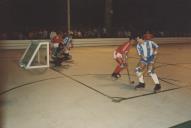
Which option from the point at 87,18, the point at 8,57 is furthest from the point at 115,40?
the point at 87,18

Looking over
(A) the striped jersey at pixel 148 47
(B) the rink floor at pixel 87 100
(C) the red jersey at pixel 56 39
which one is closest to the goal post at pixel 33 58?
(C) the red jersey at pixel 56 39

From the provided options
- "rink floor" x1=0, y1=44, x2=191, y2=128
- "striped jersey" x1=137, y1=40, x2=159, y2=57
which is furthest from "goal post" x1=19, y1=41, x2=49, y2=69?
"striped jersey" x1=137, y1=40, x2=159, y2=57

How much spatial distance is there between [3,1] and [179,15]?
22.0 meters

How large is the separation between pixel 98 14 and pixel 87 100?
99.7 feet

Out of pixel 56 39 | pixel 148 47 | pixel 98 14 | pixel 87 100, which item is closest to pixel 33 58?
pixel 56 39

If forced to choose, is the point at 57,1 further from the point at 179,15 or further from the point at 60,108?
the point at 60,108

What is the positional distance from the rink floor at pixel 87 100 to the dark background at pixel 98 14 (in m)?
22.0

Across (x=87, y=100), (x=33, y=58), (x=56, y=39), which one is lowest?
(x=87, y=100)

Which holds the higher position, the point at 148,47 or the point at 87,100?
the point at 148,47

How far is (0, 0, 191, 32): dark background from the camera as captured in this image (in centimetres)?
3309

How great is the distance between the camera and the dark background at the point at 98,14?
109 feet

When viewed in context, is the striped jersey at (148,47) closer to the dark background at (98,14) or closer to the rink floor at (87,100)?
the rink floor at (87,100)

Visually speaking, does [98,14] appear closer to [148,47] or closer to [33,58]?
[33,58]

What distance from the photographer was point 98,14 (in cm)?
3694
